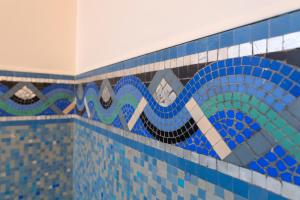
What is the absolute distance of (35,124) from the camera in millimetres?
1032

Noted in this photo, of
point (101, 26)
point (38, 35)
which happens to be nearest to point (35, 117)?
point (38, 35)

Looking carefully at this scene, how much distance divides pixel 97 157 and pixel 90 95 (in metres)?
0.24

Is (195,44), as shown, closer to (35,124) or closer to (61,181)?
(35,124)

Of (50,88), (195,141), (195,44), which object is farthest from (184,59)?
(50,88)

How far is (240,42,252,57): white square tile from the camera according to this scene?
0.35 m

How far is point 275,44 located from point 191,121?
0.20 meters

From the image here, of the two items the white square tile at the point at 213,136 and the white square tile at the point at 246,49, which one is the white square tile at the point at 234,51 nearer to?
the white square tile at the point at 246,49

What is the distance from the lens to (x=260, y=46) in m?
0.34

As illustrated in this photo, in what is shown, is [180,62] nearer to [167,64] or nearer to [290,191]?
[167,64]

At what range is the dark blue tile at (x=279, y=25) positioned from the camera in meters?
0.31

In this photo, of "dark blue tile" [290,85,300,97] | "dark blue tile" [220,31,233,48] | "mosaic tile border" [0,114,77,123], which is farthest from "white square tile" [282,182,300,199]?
"mosaic tile border" [0,114,77,123]

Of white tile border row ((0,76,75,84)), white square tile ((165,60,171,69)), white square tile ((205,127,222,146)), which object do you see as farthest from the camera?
white tile border row ((0,76,75,84))

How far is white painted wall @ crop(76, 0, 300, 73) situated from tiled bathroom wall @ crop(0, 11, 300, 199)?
0.02 meters

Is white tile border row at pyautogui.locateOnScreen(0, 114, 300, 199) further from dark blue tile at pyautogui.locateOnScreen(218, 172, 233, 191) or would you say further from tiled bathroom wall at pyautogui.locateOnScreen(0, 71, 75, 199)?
tiled bathroom wall at pyautogui.locateOnScreen(0, 71, 75, 199)
